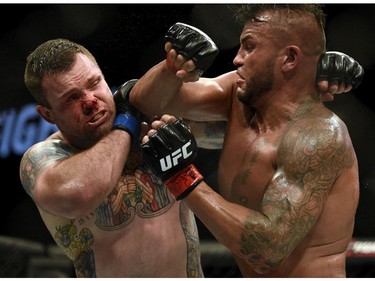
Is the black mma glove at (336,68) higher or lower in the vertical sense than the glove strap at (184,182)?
higher

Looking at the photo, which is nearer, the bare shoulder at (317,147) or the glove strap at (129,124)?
the bare shoulder at (317,147)

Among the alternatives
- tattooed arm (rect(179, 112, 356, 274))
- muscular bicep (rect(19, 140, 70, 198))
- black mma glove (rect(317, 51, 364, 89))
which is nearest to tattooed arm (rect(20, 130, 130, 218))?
muscular bicep (rect(19, 140, 70, 198))

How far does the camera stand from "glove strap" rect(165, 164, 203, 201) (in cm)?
166

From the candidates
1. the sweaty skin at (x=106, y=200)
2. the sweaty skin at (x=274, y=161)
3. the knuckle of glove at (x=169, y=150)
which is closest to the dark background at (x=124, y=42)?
the sweaty skin at (x=106, y=200)

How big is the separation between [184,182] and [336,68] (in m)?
0.50

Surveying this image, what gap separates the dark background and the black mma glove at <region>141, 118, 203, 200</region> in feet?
3.23

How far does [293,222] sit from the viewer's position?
1611 mm

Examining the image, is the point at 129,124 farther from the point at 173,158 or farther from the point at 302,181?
the point at 302,181

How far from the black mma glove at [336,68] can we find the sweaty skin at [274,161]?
2cm

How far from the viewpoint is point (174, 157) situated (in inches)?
66.6

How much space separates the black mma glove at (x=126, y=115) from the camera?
6.14ft

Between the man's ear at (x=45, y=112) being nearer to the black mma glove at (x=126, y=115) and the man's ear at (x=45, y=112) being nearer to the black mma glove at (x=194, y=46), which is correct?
the black mma glove at (x=126, y=115)

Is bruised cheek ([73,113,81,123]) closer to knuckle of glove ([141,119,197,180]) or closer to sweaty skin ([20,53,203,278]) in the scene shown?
A: sweaty skin ([20,53,203,278])

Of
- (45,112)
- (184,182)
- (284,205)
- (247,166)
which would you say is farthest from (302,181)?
(45,112)
